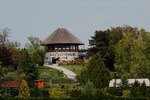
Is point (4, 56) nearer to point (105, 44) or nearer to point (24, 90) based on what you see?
point (24, 90)

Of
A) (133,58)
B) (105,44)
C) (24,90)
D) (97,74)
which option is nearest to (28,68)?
(133,58)

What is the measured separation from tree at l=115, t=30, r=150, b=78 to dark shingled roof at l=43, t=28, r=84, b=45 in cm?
3049

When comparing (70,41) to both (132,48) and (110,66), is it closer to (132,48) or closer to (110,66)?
(110,66)

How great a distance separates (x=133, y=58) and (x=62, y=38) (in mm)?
33069

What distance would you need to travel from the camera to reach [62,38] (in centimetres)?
7575

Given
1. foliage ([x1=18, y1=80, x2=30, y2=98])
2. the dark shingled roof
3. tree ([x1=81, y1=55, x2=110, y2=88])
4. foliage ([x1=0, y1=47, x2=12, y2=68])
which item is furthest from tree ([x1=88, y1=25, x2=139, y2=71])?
foliage ([x1=18, y1=80, x2=30, y2=98])

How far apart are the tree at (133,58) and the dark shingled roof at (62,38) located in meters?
30.5

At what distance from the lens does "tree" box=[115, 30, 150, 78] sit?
43344 mm

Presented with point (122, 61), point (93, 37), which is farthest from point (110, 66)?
point (122, 61)

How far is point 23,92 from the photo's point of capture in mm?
32750

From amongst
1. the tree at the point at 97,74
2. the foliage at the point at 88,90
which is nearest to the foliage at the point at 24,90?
the foliage at the point at 88,90

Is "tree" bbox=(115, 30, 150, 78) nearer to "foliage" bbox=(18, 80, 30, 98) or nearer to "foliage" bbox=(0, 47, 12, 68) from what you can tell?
"foliage" bbox=(0, 47, 12, 68)

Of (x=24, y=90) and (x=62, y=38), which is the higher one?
(x=62, y=38)

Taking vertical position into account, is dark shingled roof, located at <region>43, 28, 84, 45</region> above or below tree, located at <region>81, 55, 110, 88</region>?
above
